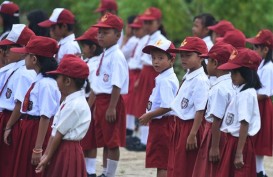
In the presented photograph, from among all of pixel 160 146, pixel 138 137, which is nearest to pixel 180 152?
pixel 160 146

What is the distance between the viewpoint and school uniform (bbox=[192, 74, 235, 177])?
7.36m

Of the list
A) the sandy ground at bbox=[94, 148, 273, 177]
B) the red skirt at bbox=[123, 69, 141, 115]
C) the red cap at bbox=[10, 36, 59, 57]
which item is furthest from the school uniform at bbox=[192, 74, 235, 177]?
A: the red skirt at bbox=[123, 69, 141, 115]

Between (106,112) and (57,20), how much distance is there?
1.69 metres

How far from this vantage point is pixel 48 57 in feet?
24.7

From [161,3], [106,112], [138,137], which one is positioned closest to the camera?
[106,112]

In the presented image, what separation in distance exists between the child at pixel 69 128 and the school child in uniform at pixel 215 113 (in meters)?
1.23

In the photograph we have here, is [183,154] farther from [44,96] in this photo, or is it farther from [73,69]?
[73,69]

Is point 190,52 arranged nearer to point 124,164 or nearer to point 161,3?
point 124,164

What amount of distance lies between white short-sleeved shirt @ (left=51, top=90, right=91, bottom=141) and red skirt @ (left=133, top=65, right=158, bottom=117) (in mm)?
4706

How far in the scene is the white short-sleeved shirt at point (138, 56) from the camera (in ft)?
39.3

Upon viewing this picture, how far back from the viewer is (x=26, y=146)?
765cm

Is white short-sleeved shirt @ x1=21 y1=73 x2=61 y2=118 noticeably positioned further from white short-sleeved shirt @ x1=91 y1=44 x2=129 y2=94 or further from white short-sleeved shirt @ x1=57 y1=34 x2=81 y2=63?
white short-sleeved shirt @ x1=57 y1=34 x2=81 y2=63

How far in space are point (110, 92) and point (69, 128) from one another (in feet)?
7.88

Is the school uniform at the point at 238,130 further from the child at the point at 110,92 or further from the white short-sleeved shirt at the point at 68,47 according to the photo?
the white short-sleeved shirt at the point at 68,47
